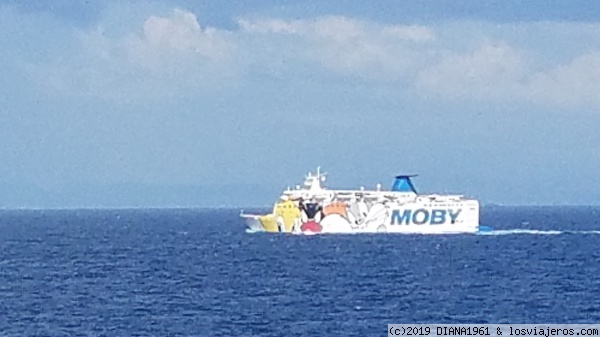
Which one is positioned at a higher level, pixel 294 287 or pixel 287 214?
pixel 287 214

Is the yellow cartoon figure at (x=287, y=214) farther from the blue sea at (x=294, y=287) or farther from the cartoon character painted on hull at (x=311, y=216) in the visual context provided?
the blue sea at (x=294, y=287)

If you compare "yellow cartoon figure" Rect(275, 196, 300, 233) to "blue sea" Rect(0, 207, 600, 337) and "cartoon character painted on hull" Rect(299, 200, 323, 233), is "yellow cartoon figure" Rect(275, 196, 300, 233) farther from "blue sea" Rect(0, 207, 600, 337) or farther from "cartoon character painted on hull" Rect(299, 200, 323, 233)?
"blue sea" Rect(0, 207, 600, 337)

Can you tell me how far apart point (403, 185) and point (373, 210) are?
4.71 metres

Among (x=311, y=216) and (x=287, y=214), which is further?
(x=287, y=214)

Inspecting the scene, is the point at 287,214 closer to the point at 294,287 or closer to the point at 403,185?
the point at 403,185

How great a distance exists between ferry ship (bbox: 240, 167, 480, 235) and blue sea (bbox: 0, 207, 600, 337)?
18.2 ft

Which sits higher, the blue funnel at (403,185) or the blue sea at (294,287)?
the blue funnel at (403,185)

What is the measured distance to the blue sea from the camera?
188ft

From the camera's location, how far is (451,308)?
61.4 meters

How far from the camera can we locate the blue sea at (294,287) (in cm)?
5716

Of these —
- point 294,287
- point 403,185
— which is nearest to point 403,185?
point 403,185

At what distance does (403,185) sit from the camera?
13388 centimetres

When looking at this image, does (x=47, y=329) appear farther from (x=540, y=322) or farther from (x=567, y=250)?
(x=567, y=250)

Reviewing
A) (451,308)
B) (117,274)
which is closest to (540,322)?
(451,308)
